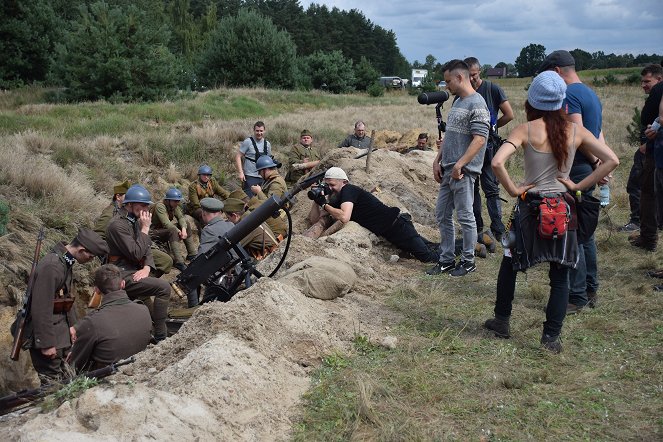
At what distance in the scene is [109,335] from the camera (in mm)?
5277

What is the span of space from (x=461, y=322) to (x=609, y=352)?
3.57 ft

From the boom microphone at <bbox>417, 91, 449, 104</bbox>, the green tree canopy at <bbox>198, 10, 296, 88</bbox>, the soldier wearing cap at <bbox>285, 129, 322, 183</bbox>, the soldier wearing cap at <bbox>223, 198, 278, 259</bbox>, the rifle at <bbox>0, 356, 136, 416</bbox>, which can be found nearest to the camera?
the rifle at <bbox>0, 356, 136, 416</bbox>

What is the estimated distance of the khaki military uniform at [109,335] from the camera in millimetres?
5230

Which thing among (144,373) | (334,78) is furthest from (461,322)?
(334,78)

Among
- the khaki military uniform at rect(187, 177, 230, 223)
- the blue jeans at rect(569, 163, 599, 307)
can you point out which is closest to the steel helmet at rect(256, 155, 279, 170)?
the khaki military uniform at rect(187, 177, 230, 223)

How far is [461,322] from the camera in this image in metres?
4.93

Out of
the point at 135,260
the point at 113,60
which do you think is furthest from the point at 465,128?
the point at 113,60

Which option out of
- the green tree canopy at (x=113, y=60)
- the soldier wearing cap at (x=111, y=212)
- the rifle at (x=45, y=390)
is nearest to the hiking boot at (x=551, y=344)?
the rifle at (x=45, y=390)

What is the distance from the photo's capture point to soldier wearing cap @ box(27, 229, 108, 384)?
5676 mm

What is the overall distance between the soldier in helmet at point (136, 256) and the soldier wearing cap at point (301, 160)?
569cm

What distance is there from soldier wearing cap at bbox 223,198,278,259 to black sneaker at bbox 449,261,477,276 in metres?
2.54

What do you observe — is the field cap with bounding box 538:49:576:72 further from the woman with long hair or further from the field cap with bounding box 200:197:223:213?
the field cap with bounding box 200:197:223:213

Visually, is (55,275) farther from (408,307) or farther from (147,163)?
(147,163)

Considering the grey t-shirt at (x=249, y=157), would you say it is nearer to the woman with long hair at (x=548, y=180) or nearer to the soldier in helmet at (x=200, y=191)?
the soldier in helmet at (x=200, y=191)
